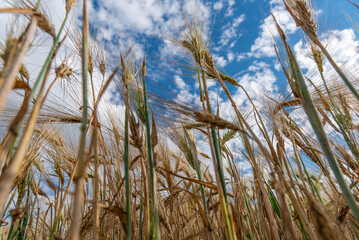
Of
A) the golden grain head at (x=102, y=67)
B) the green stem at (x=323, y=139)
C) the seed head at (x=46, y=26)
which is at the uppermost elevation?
the golden grain head at (x=102, y=67)

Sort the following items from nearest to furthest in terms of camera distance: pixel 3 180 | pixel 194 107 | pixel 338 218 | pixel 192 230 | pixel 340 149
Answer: pixel 3 180, pixel 194 107, pixel 338 218, pixel 340 149, pixel 192 230

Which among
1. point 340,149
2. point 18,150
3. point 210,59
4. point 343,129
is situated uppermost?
point 210,59

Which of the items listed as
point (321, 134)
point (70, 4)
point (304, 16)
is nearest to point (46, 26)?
point (70, 4)

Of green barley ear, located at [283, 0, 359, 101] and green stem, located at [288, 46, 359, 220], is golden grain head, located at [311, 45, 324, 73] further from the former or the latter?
green stem, located at [288, 46, 359, 220]

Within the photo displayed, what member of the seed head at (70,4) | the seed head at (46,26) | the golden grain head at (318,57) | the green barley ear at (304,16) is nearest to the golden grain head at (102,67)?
the seed head at (70,4)

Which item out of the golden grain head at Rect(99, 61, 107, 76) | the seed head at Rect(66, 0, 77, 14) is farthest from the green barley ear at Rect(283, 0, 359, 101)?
the golden grain head at Rect(99, 61, 107, 76)

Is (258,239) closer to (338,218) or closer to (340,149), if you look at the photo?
(338,218)

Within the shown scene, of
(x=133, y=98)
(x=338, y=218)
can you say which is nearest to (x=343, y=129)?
(x=338, y=218)

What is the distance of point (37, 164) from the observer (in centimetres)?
220

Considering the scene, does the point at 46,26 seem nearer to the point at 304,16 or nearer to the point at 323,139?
the point at 323,139

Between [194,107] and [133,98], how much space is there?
364 mm

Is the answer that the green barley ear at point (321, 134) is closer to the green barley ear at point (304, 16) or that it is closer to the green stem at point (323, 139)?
the green stem at point (323, 139)

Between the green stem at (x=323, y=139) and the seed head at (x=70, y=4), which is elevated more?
the seed head at (x=70, y=4)

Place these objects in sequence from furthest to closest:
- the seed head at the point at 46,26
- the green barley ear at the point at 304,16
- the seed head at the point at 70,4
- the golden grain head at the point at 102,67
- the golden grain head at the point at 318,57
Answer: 1. the golden grain head at the point at 318,57
2. the golden grain head at the point at 102,67
3. the green barley ear at the point at 304,16
4. the seed head at the point at 70,4
5. the seed head at the point at 46,26
